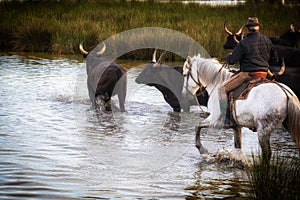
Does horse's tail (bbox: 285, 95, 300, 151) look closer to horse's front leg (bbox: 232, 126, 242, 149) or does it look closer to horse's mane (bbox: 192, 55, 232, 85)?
horse's front leg (bbox: 232, 126, 242, 149)

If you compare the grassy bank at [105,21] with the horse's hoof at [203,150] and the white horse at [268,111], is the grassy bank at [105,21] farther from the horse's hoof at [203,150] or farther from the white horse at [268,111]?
the white horse at [268,111]

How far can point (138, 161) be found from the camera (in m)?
9.36

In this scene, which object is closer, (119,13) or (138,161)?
(138,161)

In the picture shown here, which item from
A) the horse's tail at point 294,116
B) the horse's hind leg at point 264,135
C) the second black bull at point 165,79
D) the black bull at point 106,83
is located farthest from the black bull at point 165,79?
the horse's tail at point 294,116

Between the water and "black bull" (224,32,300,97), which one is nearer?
the water

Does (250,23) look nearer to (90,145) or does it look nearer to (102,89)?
(90,145)

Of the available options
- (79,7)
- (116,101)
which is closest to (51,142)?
(116,101)

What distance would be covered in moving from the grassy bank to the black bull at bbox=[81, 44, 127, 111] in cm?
935

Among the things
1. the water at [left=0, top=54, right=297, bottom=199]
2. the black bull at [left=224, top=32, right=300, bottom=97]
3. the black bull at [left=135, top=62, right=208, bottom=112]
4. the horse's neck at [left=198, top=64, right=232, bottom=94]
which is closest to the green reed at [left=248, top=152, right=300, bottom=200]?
the water at [left=0, top=54, right=297, bottom=199]

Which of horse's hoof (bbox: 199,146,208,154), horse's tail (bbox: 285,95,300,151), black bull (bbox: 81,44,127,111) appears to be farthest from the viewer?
black bull (bbox: 81,44,127,111)

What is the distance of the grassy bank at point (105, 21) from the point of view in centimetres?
2433

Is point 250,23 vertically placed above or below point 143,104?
above

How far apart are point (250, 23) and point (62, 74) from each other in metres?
10.8

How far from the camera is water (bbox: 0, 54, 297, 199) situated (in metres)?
7.87
